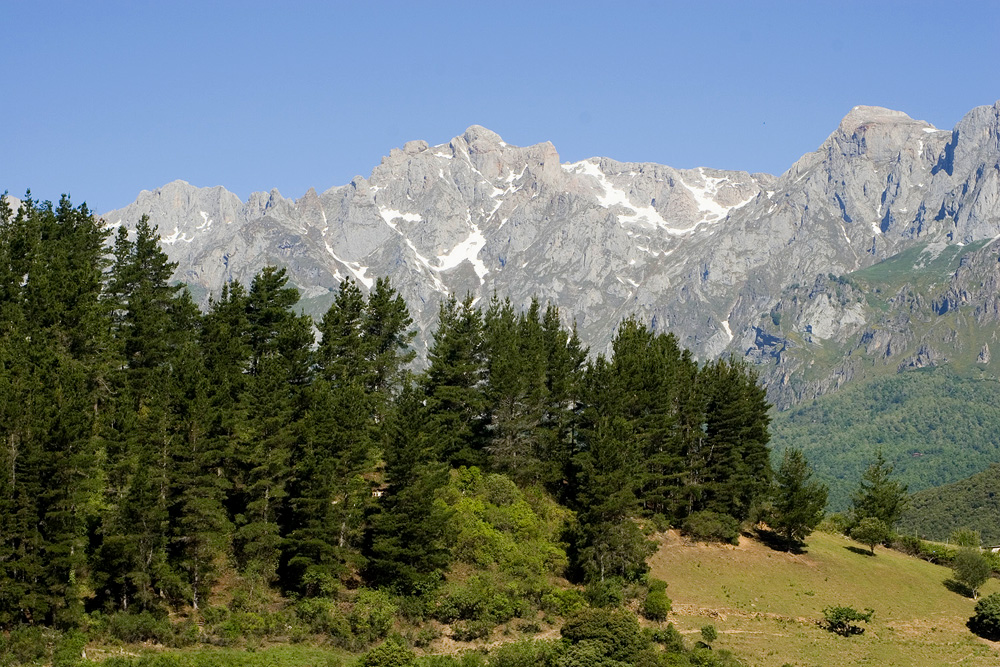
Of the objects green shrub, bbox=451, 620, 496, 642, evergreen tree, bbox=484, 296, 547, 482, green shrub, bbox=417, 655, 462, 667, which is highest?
evergreen tree, bbox=484, 296, 547, 482

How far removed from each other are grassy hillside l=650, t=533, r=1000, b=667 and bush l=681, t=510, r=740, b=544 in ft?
3.43

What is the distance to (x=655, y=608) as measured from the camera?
68.2 m

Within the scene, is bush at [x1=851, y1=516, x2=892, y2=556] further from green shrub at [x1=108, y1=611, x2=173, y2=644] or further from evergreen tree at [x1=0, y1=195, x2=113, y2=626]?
evergreen tree at [x1=0, y1=195, x2=113, y2=626]

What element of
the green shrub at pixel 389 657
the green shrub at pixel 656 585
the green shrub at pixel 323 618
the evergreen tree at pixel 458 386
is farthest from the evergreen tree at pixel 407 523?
the green shrub at pixel 656 585

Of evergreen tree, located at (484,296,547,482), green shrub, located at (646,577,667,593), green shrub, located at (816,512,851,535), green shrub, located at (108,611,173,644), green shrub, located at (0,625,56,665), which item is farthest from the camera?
green shrub, located at (816,512,851,535)

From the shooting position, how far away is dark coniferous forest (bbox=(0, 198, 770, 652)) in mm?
55656

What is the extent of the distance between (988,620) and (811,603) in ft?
42.8

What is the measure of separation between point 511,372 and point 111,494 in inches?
1200

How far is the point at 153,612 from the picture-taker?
5691 cm

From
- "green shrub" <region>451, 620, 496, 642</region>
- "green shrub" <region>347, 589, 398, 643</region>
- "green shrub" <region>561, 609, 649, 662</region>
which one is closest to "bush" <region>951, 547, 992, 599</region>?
"green shrub" <region>561, 609, 649, 662</region>

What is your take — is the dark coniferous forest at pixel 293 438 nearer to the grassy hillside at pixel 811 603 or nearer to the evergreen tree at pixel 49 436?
the evergreen tree at pixel 49 436

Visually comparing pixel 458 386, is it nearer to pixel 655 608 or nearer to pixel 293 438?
pixel 293 438

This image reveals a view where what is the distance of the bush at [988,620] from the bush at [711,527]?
1863 cm

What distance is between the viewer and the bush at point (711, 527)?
3263 inches
